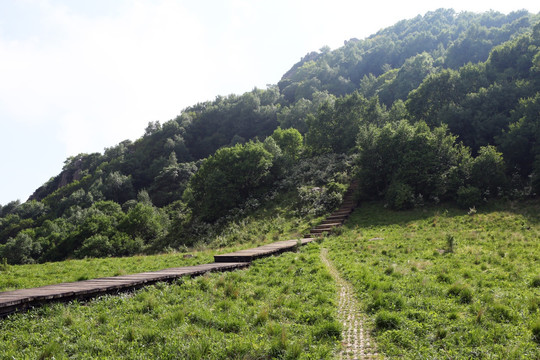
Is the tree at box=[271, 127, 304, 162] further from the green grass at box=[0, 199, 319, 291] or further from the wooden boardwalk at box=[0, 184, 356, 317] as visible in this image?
the wooden boardwalk at box=[0, 184, 356, 317]

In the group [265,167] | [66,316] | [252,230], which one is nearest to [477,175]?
[252,230]

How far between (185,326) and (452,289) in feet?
28.4

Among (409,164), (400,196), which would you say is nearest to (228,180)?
(400,196)

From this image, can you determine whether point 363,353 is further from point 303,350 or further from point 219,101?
point 219,101

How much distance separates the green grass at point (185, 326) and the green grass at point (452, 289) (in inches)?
67.2

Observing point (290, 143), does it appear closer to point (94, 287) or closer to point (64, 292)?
point (94, 287)

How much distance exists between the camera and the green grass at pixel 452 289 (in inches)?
282

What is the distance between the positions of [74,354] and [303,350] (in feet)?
15.2

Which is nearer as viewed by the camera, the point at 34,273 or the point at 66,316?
the point at 66,316

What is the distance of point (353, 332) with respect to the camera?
8055 mm

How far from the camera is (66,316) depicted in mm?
7559

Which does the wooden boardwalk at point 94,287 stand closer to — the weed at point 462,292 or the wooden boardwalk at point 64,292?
the wooden boardwalk at point 64,292

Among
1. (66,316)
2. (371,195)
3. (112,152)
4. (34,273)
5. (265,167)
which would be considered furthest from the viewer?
(112,152)

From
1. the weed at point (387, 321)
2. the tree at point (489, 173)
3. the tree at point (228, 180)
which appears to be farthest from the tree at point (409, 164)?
the weed at point (387, 321)
